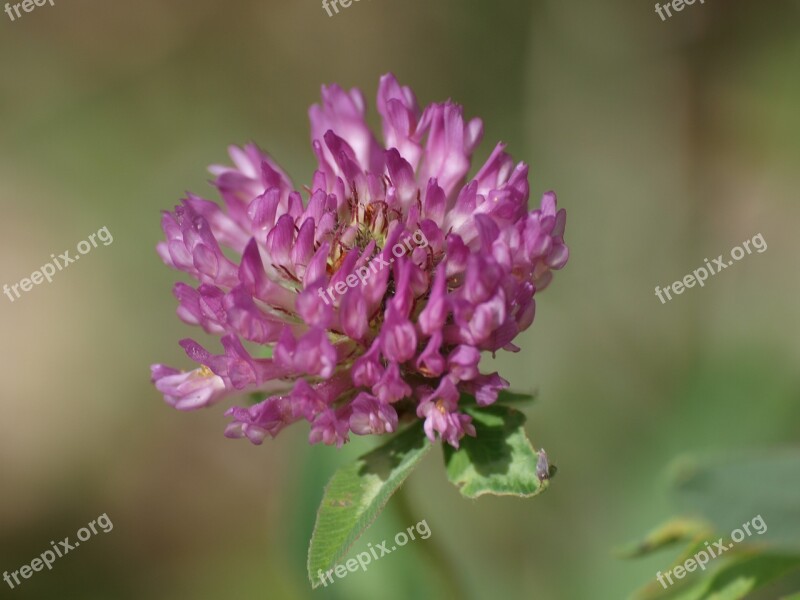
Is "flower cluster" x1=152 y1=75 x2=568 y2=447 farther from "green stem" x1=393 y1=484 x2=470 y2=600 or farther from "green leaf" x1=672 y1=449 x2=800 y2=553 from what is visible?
"green leaf" x1=672 y1=449 x2=800 y2=553

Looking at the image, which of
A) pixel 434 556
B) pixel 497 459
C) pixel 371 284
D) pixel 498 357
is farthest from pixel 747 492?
pixel 498 357

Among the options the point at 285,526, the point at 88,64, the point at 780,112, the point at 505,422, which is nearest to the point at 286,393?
the point at 505,422

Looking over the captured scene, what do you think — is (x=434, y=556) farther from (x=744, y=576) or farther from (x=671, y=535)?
(x=744, y=576)

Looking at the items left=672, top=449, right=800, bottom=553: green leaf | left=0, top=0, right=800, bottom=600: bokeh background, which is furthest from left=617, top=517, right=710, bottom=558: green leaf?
left=0, top=0, right=800, bottom=600: bokeh background

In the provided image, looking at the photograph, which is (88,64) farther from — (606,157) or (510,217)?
(510,217)

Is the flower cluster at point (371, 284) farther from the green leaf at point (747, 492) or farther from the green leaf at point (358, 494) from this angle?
the green leaf at point (747, 492)

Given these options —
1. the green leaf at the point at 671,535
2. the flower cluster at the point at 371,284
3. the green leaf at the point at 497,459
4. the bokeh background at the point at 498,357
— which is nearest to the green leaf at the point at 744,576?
the green leaf at the point at 671,535
